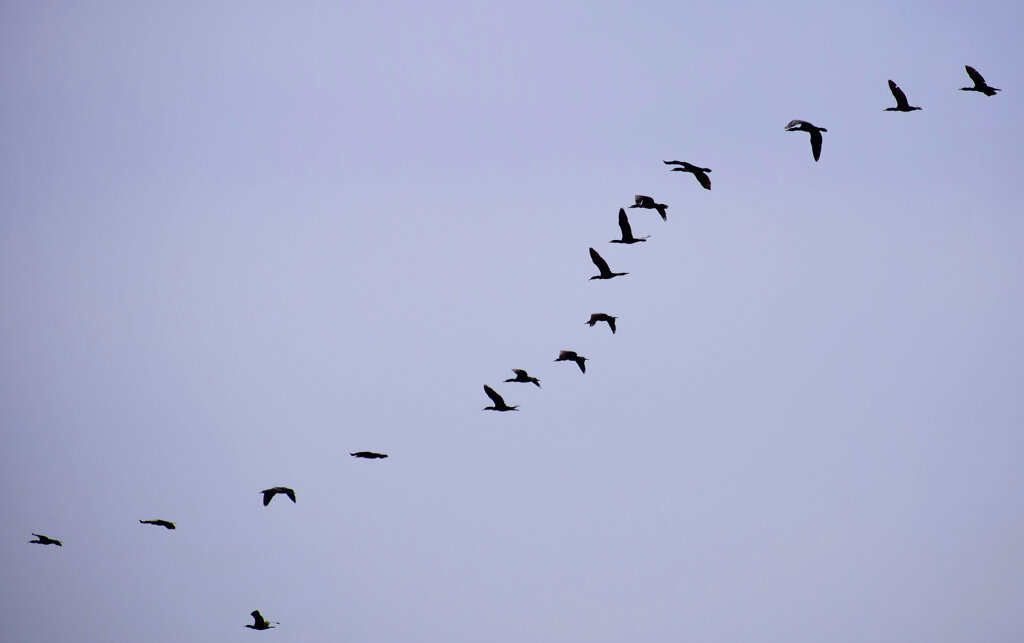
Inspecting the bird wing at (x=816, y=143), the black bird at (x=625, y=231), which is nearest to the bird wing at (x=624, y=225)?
the black bird at (x=625, y=231)

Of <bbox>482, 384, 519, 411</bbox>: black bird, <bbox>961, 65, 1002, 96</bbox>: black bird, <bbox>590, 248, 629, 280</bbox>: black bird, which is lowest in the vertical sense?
<bbox>482, 384, 519, 411</bbox>: black bird

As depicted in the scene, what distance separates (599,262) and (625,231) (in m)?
1.99

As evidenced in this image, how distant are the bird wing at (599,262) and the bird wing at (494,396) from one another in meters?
6.62

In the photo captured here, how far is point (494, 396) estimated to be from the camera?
162 ft

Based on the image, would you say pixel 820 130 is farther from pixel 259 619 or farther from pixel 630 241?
pixel 259 619

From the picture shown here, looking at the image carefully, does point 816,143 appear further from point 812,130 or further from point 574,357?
point 574,357

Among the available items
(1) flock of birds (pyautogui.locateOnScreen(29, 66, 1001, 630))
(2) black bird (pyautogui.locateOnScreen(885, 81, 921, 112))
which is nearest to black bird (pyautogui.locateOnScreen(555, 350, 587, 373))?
(1) flock of birds (pyautogui.locateOnScreen(29, 66, 1001, 630))

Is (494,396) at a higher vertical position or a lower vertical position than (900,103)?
lower

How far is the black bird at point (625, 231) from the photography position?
45.0 metres

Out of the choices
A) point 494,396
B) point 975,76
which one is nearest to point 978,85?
point 975,76

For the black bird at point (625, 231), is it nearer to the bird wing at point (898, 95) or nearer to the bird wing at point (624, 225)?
the bird wing at point (624, 225)

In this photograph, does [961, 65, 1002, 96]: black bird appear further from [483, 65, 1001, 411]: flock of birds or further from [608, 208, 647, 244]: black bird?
[608, 208, 647, 244]: black bird

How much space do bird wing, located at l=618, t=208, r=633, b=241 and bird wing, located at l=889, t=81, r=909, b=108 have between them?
10.5 m

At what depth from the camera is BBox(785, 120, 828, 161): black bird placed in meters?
39.7
